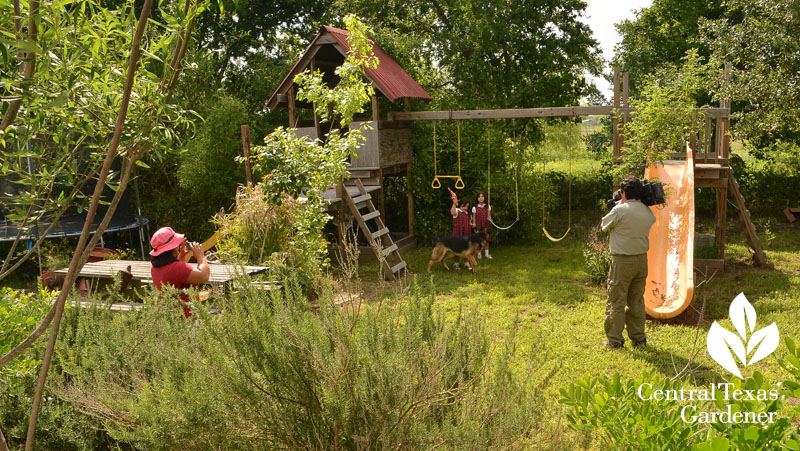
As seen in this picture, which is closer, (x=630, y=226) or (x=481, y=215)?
(x=630, y=226)

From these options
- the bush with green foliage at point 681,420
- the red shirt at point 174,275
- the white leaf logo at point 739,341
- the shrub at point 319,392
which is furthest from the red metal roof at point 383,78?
the bush with green foliage at point 681,420

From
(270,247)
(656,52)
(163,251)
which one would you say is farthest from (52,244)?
(656,52)

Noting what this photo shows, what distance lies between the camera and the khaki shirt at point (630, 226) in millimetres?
6570

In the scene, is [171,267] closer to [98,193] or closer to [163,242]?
[163,242]

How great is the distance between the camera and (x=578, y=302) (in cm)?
915

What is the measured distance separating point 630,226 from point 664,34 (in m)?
12.8

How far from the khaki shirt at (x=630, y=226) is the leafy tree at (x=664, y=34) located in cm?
1032

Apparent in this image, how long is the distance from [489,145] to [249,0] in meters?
11.0

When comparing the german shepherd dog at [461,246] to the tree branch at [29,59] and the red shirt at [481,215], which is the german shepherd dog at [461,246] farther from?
the tree branch at [29,59]

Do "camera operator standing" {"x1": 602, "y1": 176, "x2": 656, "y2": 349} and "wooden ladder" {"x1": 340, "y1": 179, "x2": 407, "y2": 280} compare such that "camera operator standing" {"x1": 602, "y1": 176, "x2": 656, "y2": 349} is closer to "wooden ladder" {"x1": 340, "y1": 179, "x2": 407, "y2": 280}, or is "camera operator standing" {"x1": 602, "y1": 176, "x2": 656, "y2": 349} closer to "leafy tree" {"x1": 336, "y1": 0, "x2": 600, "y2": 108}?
"wooden ladder" {"x1": 340, "y1": 179, "x2": 407, "y2": 280}

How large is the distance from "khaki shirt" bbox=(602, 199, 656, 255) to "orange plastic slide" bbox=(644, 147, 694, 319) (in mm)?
1675

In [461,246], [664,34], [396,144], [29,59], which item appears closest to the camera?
[29,59]

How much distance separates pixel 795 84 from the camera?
10242mm

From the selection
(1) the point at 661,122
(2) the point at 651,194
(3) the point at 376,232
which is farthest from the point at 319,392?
(3) the point at 376,232
